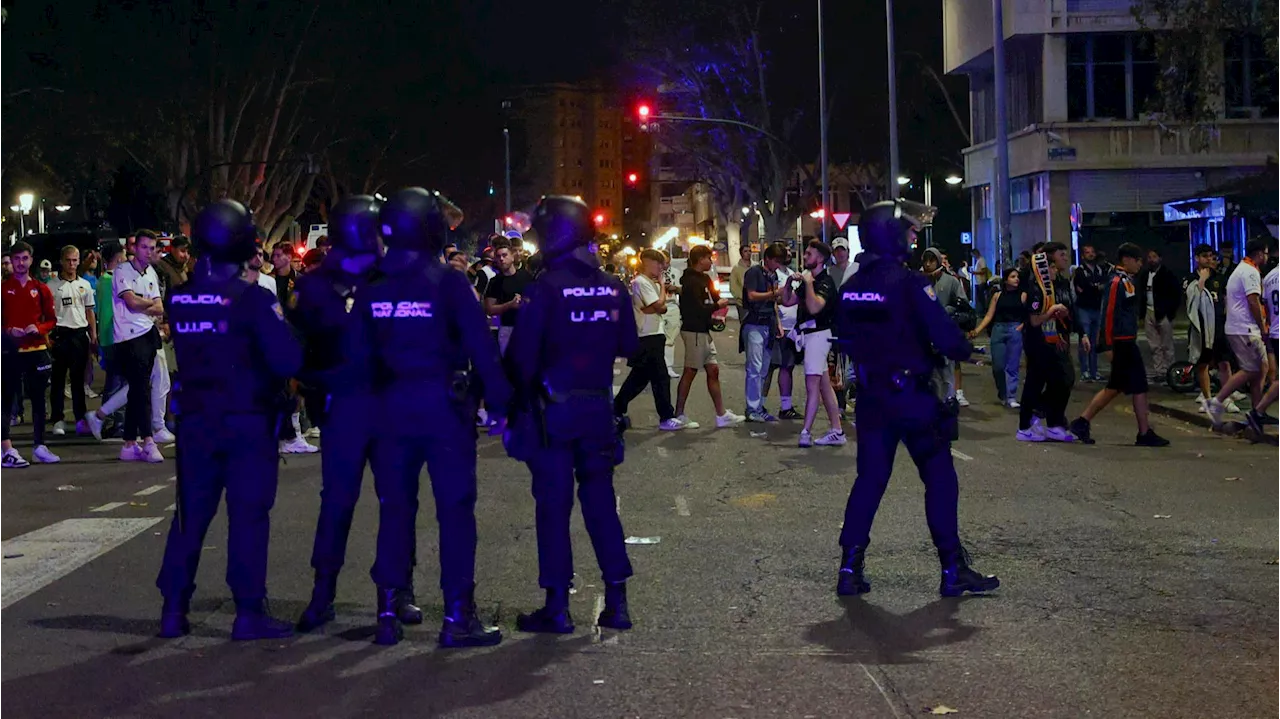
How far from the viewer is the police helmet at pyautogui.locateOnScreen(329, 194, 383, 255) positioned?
721cm

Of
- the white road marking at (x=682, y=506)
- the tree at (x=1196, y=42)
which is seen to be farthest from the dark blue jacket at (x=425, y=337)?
the tree at (x=1196, y=42)

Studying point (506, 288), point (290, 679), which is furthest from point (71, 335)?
point (290, 679)

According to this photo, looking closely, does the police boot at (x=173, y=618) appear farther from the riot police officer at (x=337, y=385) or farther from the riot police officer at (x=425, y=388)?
the riot police officer at (x=425, y=388)

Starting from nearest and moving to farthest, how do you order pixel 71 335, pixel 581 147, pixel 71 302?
pixel 71 302
pixel 71 335
pixel 581 147

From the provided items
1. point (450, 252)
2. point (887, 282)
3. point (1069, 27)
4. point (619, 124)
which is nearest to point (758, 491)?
point (450, 252)

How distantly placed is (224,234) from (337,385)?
31.0 inches

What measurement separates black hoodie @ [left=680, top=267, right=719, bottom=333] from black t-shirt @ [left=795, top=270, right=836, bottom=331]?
3.35 feet

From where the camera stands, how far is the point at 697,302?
16438 mm

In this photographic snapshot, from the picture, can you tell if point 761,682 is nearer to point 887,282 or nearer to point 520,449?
point 520,449

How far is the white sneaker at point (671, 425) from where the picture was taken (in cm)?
1615

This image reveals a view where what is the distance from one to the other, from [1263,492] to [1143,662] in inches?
217

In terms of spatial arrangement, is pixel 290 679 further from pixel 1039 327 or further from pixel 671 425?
pixel 671 425

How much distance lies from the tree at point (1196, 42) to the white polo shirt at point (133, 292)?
15605 millimetres

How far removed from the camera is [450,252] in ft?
42.4
